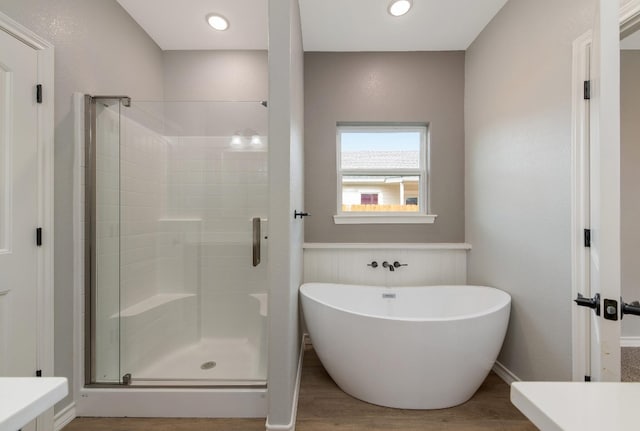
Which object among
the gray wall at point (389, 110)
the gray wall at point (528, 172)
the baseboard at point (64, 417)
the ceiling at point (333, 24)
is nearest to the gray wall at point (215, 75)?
the ceiling at point (333, 24)

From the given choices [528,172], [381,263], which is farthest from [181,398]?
[528,172]

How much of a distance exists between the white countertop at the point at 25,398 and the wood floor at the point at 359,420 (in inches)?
45.8

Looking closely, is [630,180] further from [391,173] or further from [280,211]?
[391,173]

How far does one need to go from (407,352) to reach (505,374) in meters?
0.99

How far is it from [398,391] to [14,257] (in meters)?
2.10

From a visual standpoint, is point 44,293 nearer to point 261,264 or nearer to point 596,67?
point 261,264

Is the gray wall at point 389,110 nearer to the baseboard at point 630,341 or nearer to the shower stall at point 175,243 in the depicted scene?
the shower stall at point 175,243

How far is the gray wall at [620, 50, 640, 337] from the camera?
0.95 meters

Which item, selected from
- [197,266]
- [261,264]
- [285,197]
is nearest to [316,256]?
[261,264]

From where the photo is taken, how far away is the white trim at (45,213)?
1384 mm

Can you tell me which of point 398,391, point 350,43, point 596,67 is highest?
point 350,43

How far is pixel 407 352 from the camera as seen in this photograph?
150cm

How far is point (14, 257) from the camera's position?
4.20 ft

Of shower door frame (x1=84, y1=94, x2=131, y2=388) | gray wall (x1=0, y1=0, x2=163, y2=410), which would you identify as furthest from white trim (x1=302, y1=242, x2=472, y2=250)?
gray wall (x1=0, y1=0, x2=163, y2=410)
